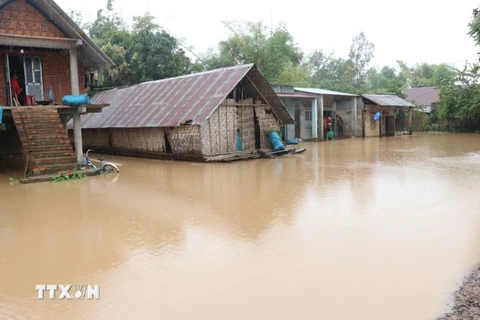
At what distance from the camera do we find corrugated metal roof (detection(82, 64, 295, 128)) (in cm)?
1403

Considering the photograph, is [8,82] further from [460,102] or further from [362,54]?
[362,54]

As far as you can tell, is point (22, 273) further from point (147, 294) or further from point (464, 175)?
point (464, 175)

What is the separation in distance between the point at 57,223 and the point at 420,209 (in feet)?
18.7

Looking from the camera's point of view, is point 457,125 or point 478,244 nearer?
point 478,244

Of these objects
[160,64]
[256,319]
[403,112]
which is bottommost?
[256,319]

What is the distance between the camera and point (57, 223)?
6.27 m

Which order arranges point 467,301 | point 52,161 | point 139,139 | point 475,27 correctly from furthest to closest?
point 139,139, point 52,161, point 475,27, point 467,301

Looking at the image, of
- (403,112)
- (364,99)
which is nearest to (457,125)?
(403,112)

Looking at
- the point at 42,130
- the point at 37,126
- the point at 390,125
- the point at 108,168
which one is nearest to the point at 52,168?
the point at 42,130

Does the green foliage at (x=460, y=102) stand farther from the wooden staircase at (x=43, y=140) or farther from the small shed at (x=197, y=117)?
the wooden staircase at (x=43, y=140)

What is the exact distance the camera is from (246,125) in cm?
1582

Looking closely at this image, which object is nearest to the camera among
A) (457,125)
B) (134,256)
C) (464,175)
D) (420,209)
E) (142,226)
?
(134,256)

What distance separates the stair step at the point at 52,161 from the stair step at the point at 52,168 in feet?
0.33

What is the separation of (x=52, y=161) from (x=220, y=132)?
5.66 meters
